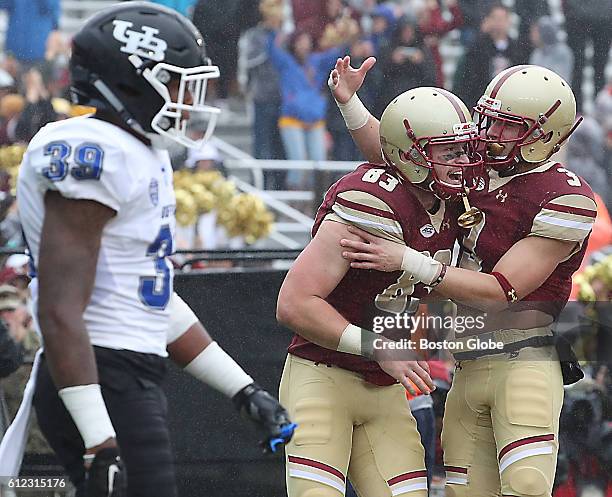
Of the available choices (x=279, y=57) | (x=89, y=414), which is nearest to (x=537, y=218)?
(x=89, y=414)

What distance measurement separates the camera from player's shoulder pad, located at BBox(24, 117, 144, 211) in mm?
2557

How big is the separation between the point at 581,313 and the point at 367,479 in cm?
186

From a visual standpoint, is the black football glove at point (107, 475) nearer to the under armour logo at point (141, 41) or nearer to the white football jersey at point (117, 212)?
the white football jersey at point (117, 212)

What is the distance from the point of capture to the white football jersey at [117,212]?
2.58 meters

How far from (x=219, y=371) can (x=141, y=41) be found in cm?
78

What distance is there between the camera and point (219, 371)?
2916 mm

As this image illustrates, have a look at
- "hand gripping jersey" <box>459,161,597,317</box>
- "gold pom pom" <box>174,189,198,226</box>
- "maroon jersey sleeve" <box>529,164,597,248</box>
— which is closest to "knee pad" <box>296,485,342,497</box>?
"hand gripping jersey" <box>459,161,597,317</box>

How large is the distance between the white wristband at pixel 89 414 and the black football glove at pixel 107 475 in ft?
0.11

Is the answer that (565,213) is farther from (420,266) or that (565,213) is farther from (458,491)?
(458,491)

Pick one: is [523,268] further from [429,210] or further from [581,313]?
[581,313]

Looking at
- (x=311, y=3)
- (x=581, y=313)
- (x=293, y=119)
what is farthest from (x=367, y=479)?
(x=311, y=3)

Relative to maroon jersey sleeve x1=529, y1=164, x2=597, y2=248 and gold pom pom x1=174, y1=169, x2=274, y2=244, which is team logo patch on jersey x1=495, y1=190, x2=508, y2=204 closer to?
maroon jersey sleeve x1=529, y1=164, x2=597, y2=248

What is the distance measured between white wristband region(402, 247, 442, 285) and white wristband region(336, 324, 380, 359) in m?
0.20

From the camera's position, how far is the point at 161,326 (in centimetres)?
278
